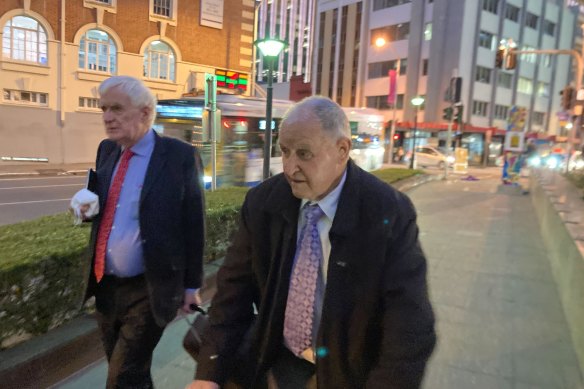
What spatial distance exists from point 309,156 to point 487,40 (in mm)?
48723

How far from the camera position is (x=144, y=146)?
7.91 feet

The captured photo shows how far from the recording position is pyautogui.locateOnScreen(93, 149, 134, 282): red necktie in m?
2.35

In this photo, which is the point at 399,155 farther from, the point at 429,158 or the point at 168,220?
the point at 168,220

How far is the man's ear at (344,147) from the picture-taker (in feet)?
5.21

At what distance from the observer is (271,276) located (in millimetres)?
1674

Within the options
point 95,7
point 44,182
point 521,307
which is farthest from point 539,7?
point 521,307

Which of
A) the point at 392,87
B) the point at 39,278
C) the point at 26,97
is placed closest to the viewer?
the point at 39,278

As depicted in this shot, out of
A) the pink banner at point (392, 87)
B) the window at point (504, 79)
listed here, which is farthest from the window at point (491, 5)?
the pink banner at point (392, 87)

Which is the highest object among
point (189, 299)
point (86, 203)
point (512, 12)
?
point (512, 12)

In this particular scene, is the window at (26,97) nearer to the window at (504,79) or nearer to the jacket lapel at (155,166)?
the jacket lapel at (155,166)

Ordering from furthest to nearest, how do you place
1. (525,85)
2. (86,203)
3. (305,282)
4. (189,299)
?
(525,85) < (189,299) < (86,203) < (305,282)

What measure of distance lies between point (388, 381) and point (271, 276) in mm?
522

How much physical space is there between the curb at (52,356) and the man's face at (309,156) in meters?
2.49

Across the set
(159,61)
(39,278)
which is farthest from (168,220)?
(159,61)
